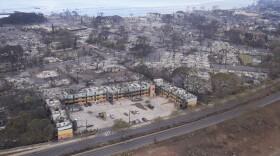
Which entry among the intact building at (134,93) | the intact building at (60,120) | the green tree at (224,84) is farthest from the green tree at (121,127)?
the green tree at (224,84)

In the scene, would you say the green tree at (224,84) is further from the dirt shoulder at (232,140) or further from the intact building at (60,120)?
the intact building at (60,120)

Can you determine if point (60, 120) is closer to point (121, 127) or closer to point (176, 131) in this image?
point (121, 127)

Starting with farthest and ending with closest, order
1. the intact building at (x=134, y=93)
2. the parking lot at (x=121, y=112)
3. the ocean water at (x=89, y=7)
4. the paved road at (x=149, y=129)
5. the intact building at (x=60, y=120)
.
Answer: the ocean water at (x=89, y=7) → the intact building at (x=134, y=93) → the parking lot at (x=121, y=112) → the intact building at (x=60, y=120) → the paved road at (x=149, y=129)

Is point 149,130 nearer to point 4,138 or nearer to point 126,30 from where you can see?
point 4,138

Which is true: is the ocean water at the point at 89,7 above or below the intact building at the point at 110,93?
above

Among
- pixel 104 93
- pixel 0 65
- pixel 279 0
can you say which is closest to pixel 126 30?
pixel 0 65

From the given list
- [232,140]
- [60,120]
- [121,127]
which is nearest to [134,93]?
[121,127]
